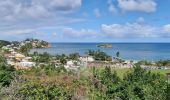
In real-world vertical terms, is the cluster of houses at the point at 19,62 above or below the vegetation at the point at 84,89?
below

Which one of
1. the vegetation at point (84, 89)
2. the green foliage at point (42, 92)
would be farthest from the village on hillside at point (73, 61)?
the green foliage at point (42, 92)

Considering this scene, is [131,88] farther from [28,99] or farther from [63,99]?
[28,99]

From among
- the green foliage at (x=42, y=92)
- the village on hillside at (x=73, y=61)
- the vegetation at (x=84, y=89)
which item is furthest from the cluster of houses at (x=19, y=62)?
the green foliage at (x=42, y=92)

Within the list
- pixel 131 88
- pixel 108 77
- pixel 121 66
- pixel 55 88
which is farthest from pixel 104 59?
pixel 55 88

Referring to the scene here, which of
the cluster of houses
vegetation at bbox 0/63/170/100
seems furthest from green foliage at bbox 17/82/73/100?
the cluster of houses

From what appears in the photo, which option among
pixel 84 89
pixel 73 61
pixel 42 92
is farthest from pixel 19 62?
pixel 42 92

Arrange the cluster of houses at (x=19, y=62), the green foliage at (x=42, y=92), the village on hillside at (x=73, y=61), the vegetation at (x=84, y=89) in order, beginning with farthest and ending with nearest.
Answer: the village on hillside at (x=73, y=61)
the cluster of houses at (x=19, y=62)
the green foliage at (x=42, y=92)
the vegetation at (x=84, y=89)

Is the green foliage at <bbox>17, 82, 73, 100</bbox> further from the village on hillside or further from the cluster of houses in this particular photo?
the village on hillside

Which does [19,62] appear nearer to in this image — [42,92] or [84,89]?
[84,89]

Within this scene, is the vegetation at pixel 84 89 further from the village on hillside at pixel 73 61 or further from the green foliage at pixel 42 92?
the village on hillside at pixel 73 61

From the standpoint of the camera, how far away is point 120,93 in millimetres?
18672

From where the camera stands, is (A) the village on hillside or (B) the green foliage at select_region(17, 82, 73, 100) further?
(A) the village on hillside

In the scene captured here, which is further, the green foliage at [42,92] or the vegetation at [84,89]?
the green foliage at [42,92]

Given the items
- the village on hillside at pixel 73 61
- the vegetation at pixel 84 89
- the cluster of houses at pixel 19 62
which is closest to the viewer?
the vegetation at pixel 84 89
